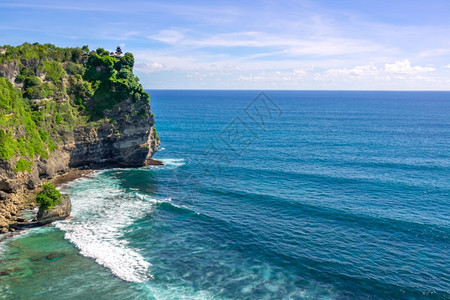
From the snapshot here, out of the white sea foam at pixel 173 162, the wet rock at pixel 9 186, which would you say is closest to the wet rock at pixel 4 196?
the wet rock at pixel 9 186

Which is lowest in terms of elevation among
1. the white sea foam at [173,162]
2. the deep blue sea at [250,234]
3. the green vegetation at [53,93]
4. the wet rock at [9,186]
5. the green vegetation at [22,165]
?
the deep blue sea at [250,234]

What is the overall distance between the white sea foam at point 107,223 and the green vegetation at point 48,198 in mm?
3219

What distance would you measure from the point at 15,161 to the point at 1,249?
16.0 m

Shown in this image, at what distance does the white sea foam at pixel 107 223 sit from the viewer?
4062cm

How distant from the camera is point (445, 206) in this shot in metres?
55.2

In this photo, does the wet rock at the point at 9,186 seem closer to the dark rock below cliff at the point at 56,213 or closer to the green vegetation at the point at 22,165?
the green vegetation at the point at 22,165

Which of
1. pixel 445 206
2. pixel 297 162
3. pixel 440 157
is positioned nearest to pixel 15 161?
pixel 297 162

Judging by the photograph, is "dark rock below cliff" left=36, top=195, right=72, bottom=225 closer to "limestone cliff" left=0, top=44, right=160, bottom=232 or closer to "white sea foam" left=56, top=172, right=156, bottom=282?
"white sea foam" left=56, top=172, right=156, bottom=282

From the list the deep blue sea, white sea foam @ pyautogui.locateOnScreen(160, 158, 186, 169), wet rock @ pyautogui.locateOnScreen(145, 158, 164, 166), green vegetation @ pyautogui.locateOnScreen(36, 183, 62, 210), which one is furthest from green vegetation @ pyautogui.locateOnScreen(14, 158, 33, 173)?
white sea foam @ pyautogui.locateOnScreen(160, 158, 186, 169)

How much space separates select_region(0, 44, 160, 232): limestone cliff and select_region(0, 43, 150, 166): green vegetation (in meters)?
0.16

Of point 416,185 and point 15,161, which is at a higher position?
point 15,161

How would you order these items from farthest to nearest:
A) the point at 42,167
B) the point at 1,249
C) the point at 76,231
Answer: the point at 42,167 → the point at 76,231 → the point at 1,249

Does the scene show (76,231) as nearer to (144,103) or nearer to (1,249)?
(1,249)

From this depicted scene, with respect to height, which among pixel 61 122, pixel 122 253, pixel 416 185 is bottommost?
pixel 122 253
